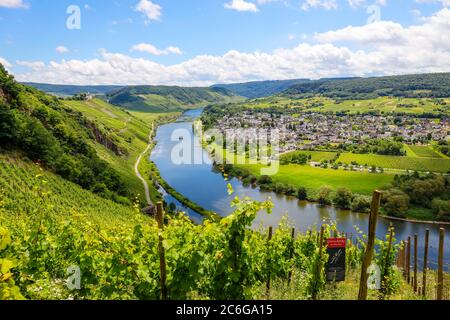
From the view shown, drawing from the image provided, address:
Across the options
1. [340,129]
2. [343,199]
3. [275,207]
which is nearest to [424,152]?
[340,129]

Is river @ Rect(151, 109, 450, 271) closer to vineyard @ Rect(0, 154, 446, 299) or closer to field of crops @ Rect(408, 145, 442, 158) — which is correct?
vineyard @ Rect(0, 154, 446, 299)

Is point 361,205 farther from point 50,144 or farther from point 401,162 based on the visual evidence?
point 50,144

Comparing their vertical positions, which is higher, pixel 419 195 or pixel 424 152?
pixel 424 152

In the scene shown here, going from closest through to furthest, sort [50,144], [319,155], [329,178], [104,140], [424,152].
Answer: [50,144] → [329,178] → [104,140] → [424,152] → [319,155]

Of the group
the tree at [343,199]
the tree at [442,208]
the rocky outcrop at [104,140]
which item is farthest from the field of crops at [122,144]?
the tree at [442,208]

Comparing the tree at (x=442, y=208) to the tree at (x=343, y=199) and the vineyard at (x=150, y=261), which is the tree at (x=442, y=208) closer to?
the tree at (x=343, y=199)

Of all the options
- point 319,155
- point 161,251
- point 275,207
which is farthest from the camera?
point 319,155

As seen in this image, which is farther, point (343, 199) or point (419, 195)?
point (343, 199)
